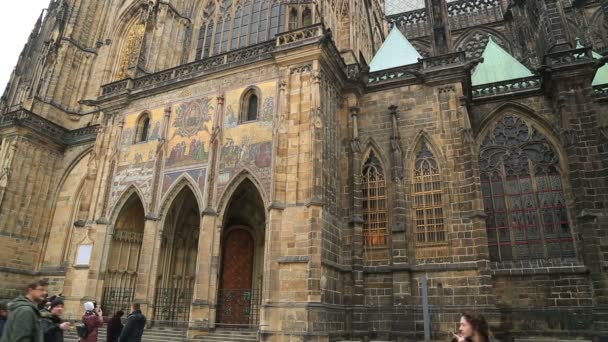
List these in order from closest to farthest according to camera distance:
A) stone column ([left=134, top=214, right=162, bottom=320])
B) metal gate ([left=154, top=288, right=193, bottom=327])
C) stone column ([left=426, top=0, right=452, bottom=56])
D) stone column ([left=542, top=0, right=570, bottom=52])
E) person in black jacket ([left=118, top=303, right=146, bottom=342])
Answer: person in black jacket ([left=118, top=303, right=146, bottom=342]) → stone column ([left=134, top=214, right=162, bottom=320]) → metal gate ([left=154, top=288, right=193, bottom=327]) → stone column ([left=542, top=0, right=570, bottom=52]) → stone column ([left=426, top=0, right=452, bottom=56])

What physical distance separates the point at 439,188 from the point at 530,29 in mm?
10955

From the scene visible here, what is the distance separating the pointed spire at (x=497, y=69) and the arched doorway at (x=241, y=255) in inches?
412

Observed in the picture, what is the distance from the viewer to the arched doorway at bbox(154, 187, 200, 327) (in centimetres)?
1478

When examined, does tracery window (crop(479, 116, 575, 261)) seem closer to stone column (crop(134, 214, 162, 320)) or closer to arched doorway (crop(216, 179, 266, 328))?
arched doorway (crop(216, 179, 266, 328))

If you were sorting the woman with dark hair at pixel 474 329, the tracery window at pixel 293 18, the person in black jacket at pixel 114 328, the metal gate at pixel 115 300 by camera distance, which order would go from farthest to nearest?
the tracery window at pixel 293 18
the metal gate at pixel 115 300
the person in black jacket at pixel 114 328
the woman with dark hair at pixel 474 329

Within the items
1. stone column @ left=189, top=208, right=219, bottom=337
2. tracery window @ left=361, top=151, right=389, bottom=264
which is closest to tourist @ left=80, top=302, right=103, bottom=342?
stone column @ left=189, top=208, right=219, bottom=337

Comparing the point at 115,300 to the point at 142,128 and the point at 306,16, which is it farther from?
the point at 306,16

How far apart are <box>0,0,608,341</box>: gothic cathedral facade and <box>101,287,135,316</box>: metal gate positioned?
0.05m

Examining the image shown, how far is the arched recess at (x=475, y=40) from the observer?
23438 millimetres

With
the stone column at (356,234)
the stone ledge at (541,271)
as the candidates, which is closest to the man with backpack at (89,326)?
the stone column at (356,234)

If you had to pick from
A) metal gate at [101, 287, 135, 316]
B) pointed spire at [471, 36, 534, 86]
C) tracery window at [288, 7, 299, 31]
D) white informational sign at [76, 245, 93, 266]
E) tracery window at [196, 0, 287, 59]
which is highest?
tracery window at [196, 0, 287, 59]

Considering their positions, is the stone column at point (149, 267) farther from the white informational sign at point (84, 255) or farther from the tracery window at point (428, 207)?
the tracery window at point (428, 207)

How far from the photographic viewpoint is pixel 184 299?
1553 cm

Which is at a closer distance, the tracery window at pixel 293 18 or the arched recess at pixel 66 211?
the tracery window at pixel 293 18
